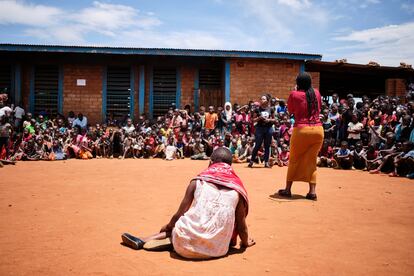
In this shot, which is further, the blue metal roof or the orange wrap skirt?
the blue metal roof

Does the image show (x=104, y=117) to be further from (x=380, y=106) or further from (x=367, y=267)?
(x=367, y=267)

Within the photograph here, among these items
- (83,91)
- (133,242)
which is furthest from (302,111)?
(83,91)

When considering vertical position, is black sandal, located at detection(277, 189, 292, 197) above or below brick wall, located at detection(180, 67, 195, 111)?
below

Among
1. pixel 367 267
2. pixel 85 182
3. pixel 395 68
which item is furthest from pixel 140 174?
pixel 395 68

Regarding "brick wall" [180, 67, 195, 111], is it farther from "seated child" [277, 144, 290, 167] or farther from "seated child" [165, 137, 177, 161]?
"seated child" [277, 144, 290, 167]

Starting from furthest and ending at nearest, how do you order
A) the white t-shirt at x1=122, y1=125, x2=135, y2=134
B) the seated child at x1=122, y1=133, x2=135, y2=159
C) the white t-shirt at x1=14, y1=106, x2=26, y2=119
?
the white t-shirt at x1=14, y1=106, x2=26, y2=119, the white t-shirt at x1=122, y1=125, x2=135, y2=134, the seated child at x1=122, y1=133, x2=135, y2=159

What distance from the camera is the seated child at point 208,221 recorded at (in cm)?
284

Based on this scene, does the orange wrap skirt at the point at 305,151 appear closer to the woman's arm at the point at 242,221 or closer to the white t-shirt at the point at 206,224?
the woman's arm at the point at 242,221

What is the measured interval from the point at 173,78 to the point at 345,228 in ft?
42.4

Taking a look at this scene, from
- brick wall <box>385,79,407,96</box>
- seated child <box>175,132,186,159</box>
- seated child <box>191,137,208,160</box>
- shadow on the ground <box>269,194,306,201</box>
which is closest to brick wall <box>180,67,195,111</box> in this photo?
seated child <box>175,132,186,159</box>

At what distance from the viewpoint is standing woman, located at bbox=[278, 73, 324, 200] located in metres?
5.11

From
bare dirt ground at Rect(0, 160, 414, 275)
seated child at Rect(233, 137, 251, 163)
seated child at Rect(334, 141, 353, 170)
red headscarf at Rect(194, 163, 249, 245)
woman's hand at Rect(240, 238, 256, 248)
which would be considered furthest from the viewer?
seated child at Rect(233, 137, 251, 163)

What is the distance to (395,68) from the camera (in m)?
16.6

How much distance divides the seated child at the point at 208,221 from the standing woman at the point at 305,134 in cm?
235
